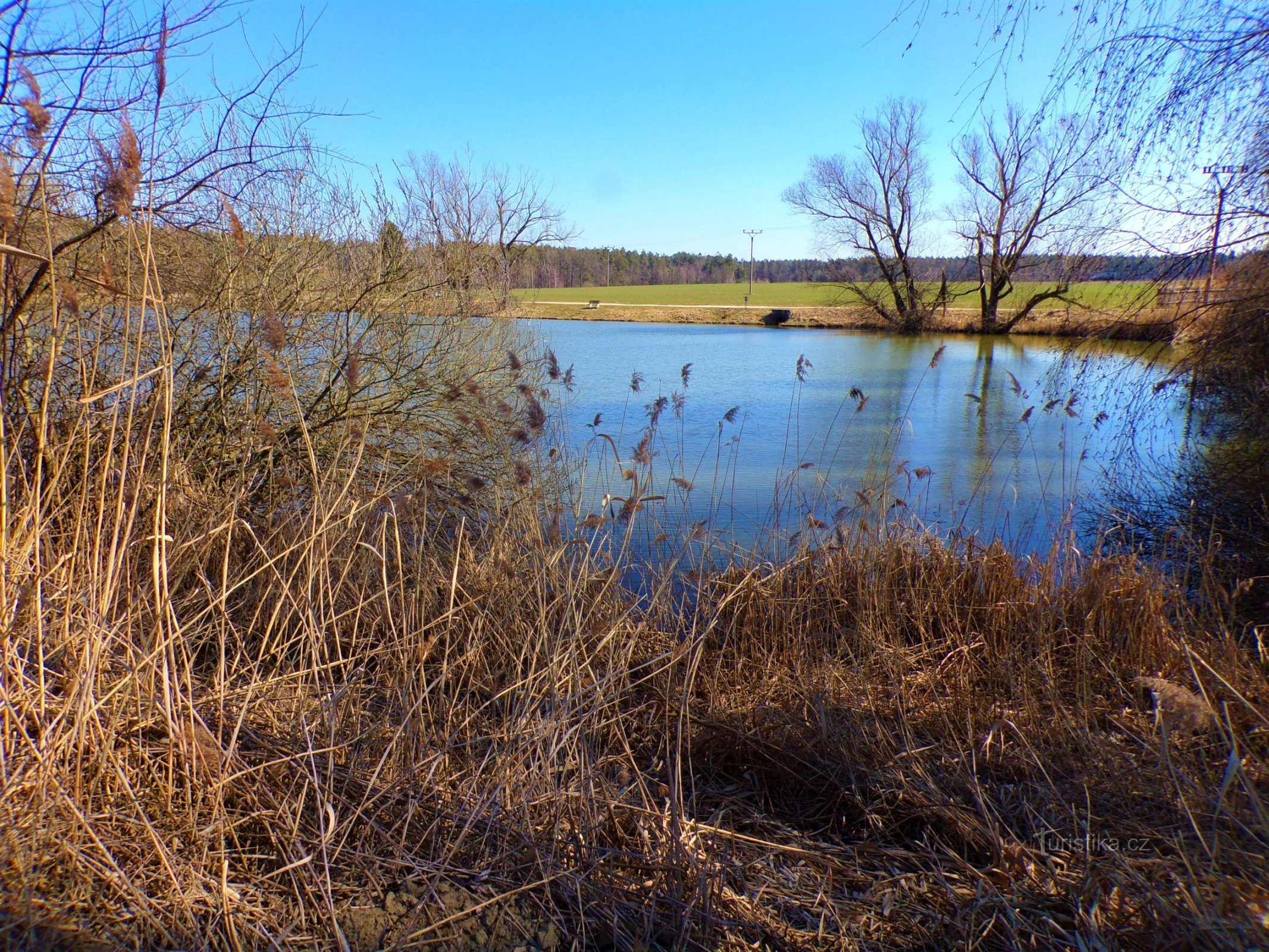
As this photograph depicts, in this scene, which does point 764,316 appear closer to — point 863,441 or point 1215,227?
point 863,441

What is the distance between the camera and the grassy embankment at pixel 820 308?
5.77 meters

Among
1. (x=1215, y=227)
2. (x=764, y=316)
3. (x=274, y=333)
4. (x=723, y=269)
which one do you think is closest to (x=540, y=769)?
(x=274, y=333)

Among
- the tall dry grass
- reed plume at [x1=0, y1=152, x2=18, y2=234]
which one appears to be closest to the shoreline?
the tall dry grass

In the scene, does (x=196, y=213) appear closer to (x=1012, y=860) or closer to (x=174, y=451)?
(x=174, y=451)

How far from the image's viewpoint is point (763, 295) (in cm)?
4875

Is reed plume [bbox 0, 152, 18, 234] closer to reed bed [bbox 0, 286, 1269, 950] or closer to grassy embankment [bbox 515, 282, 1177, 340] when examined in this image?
reed bed [bbox 0, 286, 1269, 950]

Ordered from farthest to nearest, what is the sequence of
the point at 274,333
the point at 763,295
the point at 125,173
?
the point at 763,295 < the point at 274,333 < the point at 125,173

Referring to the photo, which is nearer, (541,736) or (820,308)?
(541,736)

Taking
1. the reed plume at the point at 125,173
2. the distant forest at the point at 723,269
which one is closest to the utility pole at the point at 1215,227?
the distant forest at the point at 723,269

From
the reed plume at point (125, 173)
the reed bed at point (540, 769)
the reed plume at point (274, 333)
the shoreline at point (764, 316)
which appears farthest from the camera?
the shoreline at point (764, 316)

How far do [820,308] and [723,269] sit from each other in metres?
48.6

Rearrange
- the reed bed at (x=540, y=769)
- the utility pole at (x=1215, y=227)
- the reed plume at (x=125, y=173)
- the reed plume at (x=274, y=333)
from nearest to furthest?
1. the reed bed at (x=540, y=769)
2. the reed plume at (x=125, y=173)
3. the reed plume at (x=274, y=333)
4. the utility pole at (x=1215, y=227)

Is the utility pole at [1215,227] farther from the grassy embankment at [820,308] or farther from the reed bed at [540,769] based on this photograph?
the reed bed at [540,769]

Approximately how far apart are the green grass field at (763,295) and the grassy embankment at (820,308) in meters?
0.02
